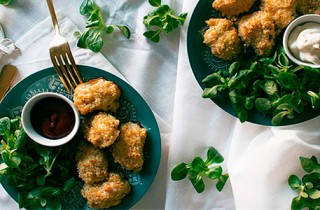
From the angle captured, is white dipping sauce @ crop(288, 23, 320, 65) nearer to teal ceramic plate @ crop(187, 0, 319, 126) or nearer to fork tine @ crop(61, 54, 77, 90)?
teal ceramic plate @ crop(187, 0, 319, 126)

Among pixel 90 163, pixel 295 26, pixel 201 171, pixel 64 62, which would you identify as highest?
pixel 295 26

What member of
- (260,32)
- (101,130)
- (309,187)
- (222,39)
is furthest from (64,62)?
(309,187)

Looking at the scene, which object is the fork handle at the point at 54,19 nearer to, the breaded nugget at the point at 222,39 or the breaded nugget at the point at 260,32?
the breaded nugget at the point at 222,39

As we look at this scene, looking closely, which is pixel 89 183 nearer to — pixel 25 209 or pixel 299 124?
pixel 25 209

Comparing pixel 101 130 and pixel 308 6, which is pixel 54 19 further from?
pixel 308 6

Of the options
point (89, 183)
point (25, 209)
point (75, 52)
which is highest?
point (75, 52)

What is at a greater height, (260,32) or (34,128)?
(260,32)

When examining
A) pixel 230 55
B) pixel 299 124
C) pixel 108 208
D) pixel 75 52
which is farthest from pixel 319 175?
pixel 75 52

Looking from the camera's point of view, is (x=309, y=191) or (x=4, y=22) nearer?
(x=309, y=191)
